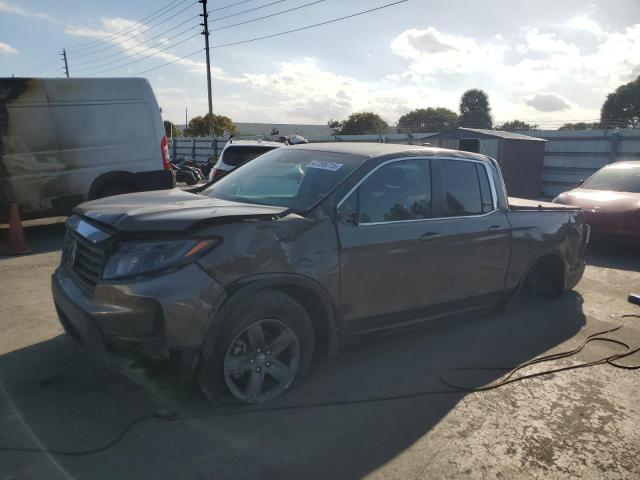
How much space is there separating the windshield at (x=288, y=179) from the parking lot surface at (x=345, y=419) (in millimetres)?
1223

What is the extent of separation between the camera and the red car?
A: 25.1ft

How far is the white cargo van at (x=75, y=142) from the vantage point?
7812 mm

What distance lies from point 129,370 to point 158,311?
1.34ft

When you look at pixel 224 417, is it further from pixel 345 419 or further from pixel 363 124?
pixel 363 124

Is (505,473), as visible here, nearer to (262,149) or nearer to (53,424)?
(53,424)

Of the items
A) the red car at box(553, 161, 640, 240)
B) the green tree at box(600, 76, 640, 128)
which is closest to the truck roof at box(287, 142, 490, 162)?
the red car at box(553, 161, 640, 240)

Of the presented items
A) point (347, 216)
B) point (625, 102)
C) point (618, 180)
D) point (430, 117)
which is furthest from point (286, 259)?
point (430, 117)

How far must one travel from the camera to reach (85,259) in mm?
3158

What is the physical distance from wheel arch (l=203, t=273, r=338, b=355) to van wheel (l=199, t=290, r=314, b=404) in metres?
0.06

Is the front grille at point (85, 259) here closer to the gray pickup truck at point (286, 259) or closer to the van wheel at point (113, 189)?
the gray pickup truck at point (286, 259)

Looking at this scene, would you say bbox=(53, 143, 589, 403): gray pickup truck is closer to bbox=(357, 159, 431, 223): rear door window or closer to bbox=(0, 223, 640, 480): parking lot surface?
bbox=(357, 159, 431, 223): rear door window

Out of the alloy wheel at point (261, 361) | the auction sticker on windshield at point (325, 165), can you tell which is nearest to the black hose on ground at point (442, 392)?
the alloy wheel at point (261, 361)

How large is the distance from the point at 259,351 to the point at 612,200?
7226 millimetres

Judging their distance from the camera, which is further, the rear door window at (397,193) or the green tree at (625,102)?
the green tree at (625,102)
